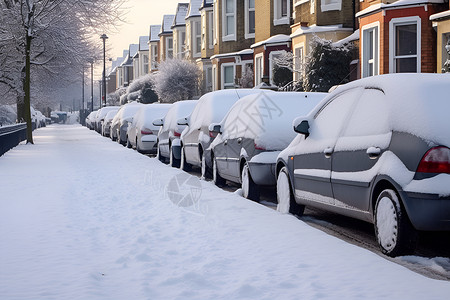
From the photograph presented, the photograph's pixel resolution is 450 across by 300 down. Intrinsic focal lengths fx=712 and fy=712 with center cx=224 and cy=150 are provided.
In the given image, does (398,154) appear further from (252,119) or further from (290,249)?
(252,119)

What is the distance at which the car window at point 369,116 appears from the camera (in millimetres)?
6453

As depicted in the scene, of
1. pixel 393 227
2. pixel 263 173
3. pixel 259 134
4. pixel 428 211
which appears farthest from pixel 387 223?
pixel 259 134

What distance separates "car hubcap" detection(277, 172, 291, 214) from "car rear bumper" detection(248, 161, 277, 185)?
0.53 metres

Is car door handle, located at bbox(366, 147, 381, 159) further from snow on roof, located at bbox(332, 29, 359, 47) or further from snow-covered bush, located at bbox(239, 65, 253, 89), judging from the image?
snow-covered bush, located at bbox(239, 65, 253, 89)

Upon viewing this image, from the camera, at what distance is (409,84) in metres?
6.34

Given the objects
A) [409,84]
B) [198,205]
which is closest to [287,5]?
[198,205]

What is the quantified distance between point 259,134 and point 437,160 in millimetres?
4265

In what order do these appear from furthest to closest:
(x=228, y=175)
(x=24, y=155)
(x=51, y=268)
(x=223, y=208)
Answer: (x=24, y=155)
(x=228, y=175)
(x=223, y=208)
(x=51, y=268)

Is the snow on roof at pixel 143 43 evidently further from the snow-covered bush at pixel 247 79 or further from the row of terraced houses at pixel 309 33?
the snow-covered bush at pixel 247 79

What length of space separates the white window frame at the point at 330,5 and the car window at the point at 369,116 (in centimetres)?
2105

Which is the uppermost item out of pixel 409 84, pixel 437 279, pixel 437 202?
pixel 409 84

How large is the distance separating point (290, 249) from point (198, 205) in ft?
10.3

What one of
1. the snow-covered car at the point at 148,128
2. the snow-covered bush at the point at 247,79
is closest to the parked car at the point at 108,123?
the snow-covered bush at the point at 247,79

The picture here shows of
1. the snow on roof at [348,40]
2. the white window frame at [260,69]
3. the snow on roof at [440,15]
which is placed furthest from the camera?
the white window frame at [260,69]
